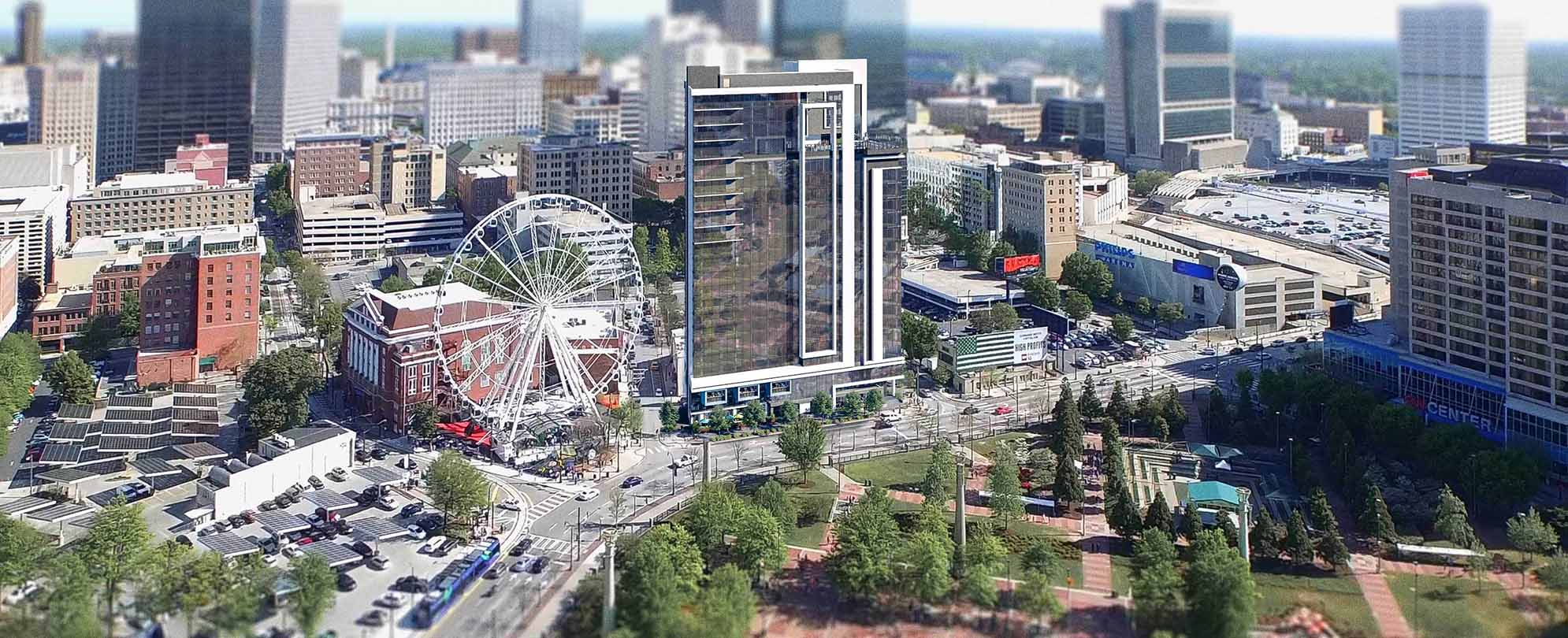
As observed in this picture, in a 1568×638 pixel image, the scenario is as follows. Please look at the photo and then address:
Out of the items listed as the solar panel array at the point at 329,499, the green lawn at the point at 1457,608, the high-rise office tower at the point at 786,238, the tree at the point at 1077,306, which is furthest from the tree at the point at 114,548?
the tree at the point at 1077,306

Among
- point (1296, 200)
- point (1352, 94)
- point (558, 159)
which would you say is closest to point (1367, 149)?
point (1296, 200)

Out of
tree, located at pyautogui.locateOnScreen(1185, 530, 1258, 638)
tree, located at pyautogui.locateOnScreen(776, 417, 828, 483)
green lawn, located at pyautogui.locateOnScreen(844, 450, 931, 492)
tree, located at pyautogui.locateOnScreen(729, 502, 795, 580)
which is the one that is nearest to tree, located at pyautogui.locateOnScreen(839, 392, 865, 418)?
green lawn, located at pyautogui.locateOnScreen(844, 450, 931, 492)

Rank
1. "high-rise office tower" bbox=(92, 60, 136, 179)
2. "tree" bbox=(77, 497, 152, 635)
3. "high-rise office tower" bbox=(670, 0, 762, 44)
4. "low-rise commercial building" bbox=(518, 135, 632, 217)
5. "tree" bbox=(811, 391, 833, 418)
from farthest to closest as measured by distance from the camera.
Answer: "high-rise office tower" bbox=(670, 0, 762, 44) → "high-rise office tower" bbox=(92, 60, 136, 179) → "low-rise commercial building" bbox=(518, 135, 632, 217) → "tree" bbox=(811, 391, 833, 418) → "tree" bbox=(77, 497, 152, 635)

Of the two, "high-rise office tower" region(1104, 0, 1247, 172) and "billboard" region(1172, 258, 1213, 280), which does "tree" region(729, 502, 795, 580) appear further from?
"high-rise office tower" region(1104, 0, 1247, 172)

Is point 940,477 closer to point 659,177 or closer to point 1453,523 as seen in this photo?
point 1453,523

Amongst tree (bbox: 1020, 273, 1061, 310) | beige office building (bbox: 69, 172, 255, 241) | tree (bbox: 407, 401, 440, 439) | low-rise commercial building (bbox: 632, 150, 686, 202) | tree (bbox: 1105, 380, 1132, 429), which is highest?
low-rise commercial building (bbox: 632, 150, 686, 202)

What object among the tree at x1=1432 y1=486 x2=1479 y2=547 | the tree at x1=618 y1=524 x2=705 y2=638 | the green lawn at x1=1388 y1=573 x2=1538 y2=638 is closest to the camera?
the tree at x1=618 y1=524 x2=705 y2=638

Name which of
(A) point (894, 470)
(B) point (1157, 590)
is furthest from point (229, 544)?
(B) point (1157, 590)

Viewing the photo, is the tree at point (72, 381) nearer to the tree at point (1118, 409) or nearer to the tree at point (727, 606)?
the tree at point (727, 606)
